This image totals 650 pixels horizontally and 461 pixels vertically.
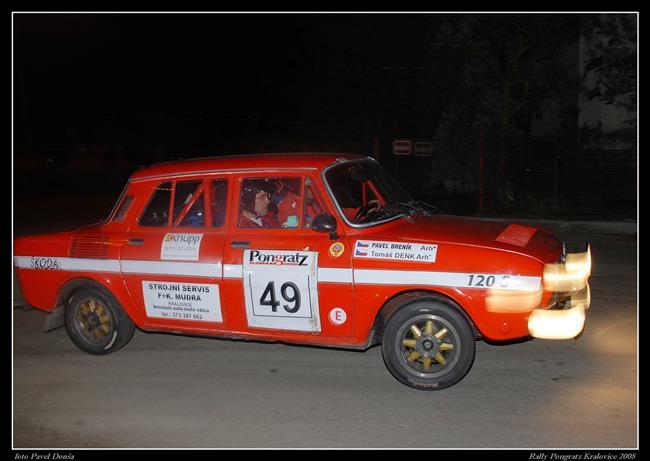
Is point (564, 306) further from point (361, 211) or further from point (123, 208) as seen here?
point (123, 208)

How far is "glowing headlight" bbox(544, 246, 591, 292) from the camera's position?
554 centimetres

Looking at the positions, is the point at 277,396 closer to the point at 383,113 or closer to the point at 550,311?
the point at 550,311

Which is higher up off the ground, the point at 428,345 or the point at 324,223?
the point at 324,223

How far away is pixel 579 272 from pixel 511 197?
1275 centimetres

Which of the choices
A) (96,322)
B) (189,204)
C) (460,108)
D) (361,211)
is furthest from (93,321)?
(460,108)

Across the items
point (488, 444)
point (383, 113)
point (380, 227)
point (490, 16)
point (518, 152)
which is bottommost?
point (488, 444)

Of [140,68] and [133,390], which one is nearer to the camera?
[133,390]

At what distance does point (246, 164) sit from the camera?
6488mm

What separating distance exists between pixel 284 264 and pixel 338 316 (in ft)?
2.10

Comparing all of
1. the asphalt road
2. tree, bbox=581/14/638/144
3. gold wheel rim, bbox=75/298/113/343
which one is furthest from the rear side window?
tree, bbox=581/14/638/144

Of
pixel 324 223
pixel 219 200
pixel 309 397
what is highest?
pixel 219 200

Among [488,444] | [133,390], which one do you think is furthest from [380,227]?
[133,390]

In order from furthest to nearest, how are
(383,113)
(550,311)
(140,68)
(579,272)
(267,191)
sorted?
(140,68) < (383,113) < (267,191) < (579,272) < (550,311)

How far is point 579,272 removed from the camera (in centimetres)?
587
